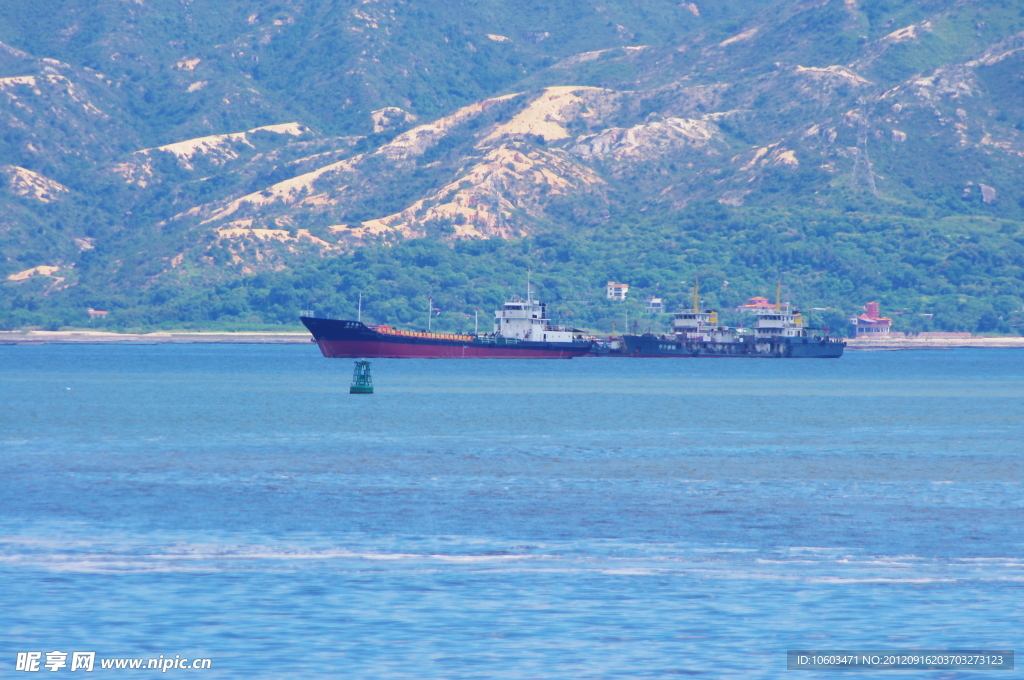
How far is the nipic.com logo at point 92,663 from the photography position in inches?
868

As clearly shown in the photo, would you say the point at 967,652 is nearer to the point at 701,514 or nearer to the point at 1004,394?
the point at 701,514

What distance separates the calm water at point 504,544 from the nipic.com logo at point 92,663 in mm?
378

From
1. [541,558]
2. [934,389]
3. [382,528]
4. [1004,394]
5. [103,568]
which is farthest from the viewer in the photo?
[934,389]

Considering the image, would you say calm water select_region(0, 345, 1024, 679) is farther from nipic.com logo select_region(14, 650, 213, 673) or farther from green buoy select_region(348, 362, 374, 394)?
green buoy select_region(348, 362, 374, 394)

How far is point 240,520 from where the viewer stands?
38.9 metres

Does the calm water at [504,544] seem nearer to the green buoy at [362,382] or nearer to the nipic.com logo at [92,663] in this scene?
the nipic.com logo at [92,663]

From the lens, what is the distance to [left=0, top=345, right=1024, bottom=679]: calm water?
24.0 meters

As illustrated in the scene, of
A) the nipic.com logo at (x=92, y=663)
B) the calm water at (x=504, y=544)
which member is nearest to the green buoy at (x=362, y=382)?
the calm water at (x=504, y=544)

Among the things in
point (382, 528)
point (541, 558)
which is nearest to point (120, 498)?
point (382, 528)

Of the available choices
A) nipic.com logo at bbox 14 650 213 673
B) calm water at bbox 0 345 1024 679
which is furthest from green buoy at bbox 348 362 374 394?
nipic.com logo at bbox 14 650 213 673

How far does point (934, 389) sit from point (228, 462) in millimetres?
89578

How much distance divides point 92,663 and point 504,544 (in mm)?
13863

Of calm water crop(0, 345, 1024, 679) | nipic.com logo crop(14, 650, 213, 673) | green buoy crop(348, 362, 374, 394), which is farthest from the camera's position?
green buoy crop(348, 362, 374, 394)

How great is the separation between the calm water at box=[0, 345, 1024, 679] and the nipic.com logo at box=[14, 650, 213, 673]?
0.38 m
